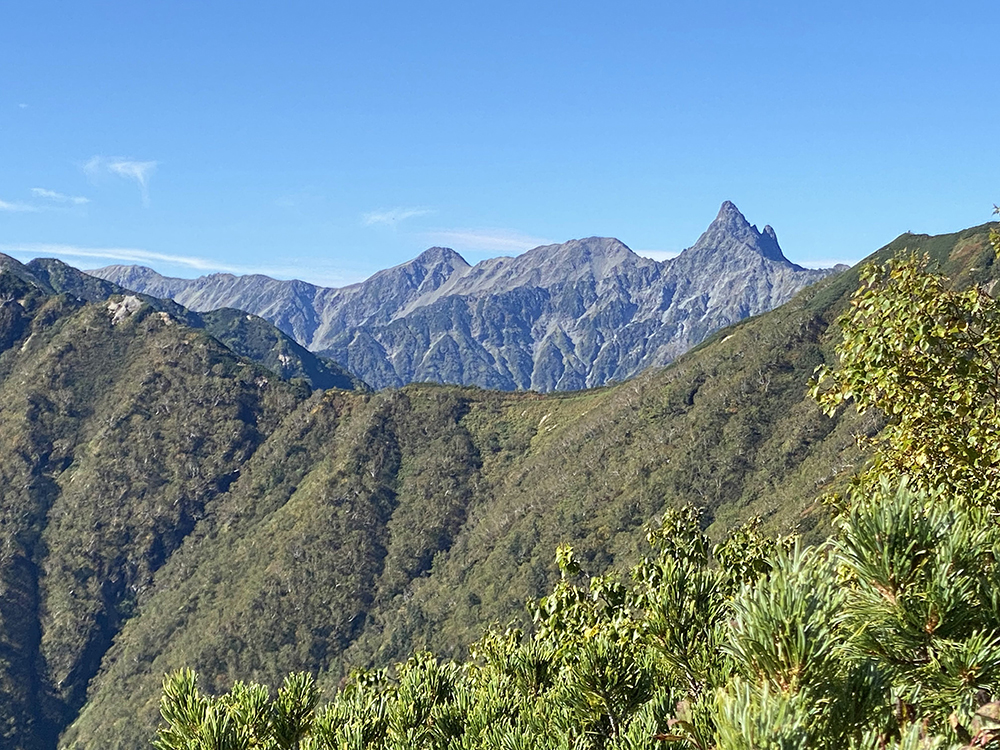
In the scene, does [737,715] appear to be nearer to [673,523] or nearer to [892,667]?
[892,667]

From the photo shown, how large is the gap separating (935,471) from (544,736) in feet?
29.3

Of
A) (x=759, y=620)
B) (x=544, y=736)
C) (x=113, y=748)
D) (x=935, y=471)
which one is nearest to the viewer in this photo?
(x=759, y=620)

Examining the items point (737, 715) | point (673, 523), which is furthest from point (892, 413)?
point (737, 715)

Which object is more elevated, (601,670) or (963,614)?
(963,614)

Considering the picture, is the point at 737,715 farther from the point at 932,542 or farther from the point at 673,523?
the point at 673,523

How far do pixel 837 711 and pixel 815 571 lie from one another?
0.87m

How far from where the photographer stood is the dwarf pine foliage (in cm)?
484

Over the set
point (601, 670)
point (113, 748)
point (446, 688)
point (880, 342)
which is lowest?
point (113, 748)

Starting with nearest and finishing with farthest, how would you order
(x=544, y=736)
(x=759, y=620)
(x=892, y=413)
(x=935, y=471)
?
1. (x=759, y=620)
2. (x=544, y=736)
3. (x=935, y=471)
4. (x=892, y=413)

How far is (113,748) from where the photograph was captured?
198 metres

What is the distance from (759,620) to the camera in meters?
4.89

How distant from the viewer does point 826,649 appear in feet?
15.8

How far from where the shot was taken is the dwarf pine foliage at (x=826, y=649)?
4.84 meters

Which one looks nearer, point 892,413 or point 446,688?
point 446,688
